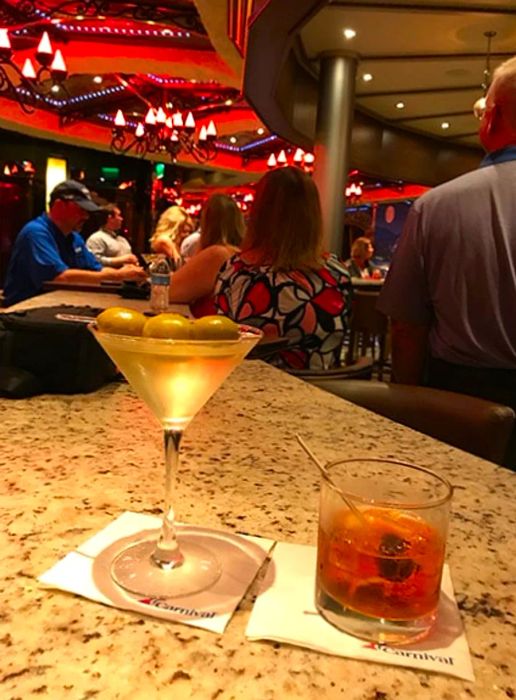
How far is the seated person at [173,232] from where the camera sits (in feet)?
16.3

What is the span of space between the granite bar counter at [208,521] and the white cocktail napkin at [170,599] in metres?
0.01

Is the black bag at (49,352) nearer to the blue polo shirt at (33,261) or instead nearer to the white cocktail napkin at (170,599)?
the white cocktail napkin at (170,599)

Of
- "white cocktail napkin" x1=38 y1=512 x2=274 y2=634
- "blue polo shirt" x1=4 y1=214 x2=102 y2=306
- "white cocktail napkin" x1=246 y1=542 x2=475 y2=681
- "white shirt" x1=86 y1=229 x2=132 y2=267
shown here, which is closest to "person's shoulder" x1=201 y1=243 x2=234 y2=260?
"blue polo shirt" x1=4 y1=214 x2=102 y2=306

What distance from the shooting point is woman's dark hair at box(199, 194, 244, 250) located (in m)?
3.15

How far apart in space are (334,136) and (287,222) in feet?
12.6

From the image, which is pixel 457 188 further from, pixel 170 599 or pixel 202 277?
pixel 170 599

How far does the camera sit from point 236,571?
0.64 meters

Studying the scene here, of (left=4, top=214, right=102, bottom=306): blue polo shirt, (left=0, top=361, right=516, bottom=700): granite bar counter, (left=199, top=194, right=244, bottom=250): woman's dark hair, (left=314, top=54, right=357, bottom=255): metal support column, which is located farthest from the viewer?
(left=314, top=54, right=357, bottom=255): metal support column

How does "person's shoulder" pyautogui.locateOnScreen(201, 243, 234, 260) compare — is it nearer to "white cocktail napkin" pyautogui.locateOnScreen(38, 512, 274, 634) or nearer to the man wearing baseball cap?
the man wearing baseball cap

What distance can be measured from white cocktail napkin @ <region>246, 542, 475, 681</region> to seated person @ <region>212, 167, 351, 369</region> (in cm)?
153

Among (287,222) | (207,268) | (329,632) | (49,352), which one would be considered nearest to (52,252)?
(207,268)

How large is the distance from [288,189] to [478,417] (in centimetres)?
113

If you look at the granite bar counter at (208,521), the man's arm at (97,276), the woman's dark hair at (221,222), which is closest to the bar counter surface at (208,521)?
the granite bar counter at (208,521)

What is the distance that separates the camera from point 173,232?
18.1ft
